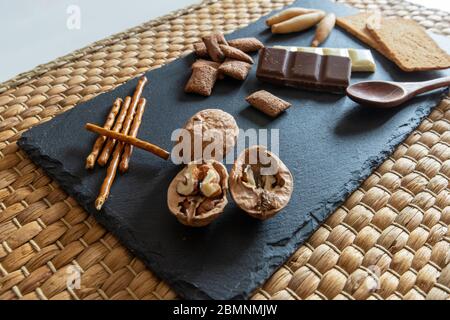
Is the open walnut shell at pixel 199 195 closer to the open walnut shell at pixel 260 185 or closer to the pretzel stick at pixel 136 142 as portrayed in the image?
the open walnut shell at pixel 260 185

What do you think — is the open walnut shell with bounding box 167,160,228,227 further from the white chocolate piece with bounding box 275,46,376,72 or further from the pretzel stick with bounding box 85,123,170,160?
the white chocolate piece with bounding box 275,46,376,72

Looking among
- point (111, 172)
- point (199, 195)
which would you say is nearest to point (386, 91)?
point (199, 195)

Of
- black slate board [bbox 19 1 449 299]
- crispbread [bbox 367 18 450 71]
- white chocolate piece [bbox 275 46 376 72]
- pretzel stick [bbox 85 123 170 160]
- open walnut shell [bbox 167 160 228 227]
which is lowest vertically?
black slate board [bbox 19 1 449 299]

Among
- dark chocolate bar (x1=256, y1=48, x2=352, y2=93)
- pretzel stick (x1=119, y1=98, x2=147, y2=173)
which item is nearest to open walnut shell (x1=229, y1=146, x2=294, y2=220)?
pretzel stick (x1=119, y1=98, x2=147, y2=173)

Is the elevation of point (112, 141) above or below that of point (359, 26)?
below

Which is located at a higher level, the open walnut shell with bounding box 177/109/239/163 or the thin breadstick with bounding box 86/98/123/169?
the open walnut shell with bounding box 177/109/239/163

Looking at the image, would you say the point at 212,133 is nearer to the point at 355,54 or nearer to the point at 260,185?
the point at 260,185

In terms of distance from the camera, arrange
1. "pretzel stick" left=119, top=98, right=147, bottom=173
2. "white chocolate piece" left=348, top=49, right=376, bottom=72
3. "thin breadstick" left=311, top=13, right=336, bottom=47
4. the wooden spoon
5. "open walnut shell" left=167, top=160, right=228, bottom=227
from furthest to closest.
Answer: "thin breadstick" left=311, top=13, right=336, bottom=47 < "white chocolate piece" left=348, top=49, right=376, bottom=72 < the wooden spoon < "pretzel stick" left=119, top=98, right=147, bottom=173 < "open walnut shell" left=167, top=160, right=228, bottom=227
